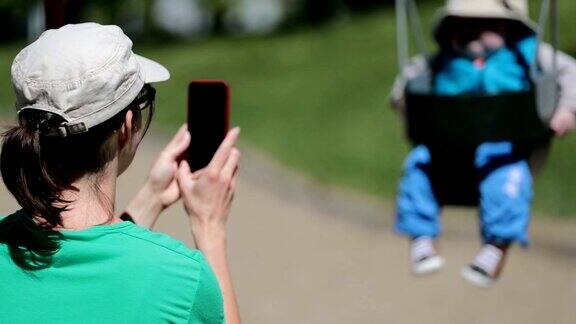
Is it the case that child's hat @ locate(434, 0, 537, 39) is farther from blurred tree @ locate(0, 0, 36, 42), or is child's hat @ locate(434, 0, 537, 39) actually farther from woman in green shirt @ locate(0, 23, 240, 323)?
blurred tree @ locate(0, 0, 36, 42)

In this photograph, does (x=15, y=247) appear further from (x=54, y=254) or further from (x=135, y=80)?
(x=135, y=80)

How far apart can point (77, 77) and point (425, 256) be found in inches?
113

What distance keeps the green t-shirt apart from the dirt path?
4229 millimetres

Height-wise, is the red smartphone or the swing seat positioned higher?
the red smartphone

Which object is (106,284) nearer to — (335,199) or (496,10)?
(496,10)

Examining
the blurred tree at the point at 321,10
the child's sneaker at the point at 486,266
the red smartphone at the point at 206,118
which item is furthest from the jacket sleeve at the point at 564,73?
the blurred tree at the point at 321,10

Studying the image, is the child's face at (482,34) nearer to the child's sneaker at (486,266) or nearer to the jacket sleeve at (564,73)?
→ the jacket sleeve at (564,73)

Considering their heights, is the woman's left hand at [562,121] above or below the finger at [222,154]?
below

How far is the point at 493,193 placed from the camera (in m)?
4.45

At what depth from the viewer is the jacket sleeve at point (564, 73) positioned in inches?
165

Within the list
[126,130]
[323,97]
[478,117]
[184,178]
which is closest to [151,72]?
[126,130]

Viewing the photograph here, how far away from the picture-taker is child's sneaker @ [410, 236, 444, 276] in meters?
4.72

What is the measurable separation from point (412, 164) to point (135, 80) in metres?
2.57

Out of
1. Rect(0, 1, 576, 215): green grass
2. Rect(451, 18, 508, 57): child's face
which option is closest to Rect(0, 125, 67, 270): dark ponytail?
Rect(451, 18, 508, 57): child's face
